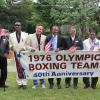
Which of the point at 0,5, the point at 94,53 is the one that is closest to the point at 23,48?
the point at 94,53

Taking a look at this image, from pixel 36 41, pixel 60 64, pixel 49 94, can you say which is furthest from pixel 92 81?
pixel 36 41

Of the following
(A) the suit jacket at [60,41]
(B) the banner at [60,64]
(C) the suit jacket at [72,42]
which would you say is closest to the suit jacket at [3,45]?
(B) the banner at [60,64]

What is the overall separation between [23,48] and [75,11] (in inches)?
1385

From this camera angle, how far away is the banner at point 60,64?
12523 millimetres

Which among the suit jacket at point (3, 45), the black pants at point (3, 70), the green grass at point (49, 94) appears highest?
the suit jacket at point (3, 45)

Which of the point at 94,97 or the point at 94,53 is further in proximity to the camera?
the point at 94,53

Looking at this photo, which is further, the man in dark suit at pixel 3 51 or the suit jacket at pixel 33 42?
the man in dark suit at pixel 3 51

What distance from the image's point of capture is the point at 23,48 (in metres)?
12.6

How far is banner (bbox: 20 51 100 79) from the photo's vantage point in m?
12.5

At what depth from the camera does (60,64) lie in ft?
41.5

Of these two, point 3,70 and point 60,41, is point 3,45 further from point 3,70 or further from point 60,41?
point 60,41

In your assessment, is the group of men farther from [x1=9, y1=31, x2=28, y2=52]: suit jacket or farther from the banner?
the banner

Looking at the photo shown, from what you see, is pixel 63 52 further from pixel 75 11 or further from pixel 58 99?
pixel 75 11

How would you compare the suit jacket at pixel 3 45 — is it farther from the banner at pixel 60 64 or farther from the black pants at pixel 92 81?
the black pants at pixel 92 81
